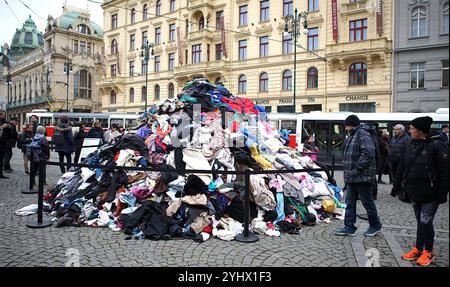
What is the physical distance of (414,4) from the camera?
243 cm

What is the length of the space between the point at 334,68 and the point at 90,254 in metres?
24.3

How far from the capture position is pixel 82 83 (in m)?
7.59

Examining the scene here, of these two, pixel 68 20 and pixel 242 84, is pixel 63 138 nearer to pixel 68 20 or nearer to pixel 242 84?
pixel 68 20

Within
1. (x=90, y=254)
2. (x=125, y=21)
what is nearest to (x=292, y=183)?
(x=90, y=254)

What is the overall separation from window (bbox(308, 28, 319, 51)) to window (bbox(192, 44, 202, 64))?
12611 millimetres

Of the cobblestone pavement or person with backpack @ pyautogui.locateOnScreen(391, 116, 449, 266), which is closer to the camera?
person with backpack @ pyautogui.locateOnScreen(391, 116, 449, 266)

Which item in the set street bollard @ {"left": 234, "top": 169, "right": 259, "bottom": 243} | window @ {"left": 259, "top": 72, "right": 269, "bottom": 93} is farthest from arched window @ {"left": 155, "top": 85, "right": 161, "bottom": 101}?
street bollard @ {"left": 234, "top": 169, "right": 259, "bottom": 243}

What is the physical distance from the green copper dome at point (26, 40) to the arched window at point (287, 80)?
87.8ft

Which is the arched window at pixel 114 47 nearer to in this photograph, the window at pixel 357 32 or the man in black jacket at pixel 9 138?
the window at pixel 357 32

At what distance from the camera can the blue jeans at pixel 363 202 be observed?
498 centimetres

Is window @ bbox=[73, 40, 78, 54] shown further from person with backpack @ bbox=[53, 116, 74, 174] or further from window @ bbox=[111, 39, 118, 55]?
window @ bbox=[111, 39, 118, 55]

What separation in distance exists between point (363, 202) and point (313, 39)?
26314mm

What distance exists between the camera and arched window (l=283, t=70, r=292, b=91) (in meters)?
30.6

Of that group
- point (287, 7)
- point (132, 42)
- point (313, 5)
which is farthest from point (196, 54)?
point (313, 5)
